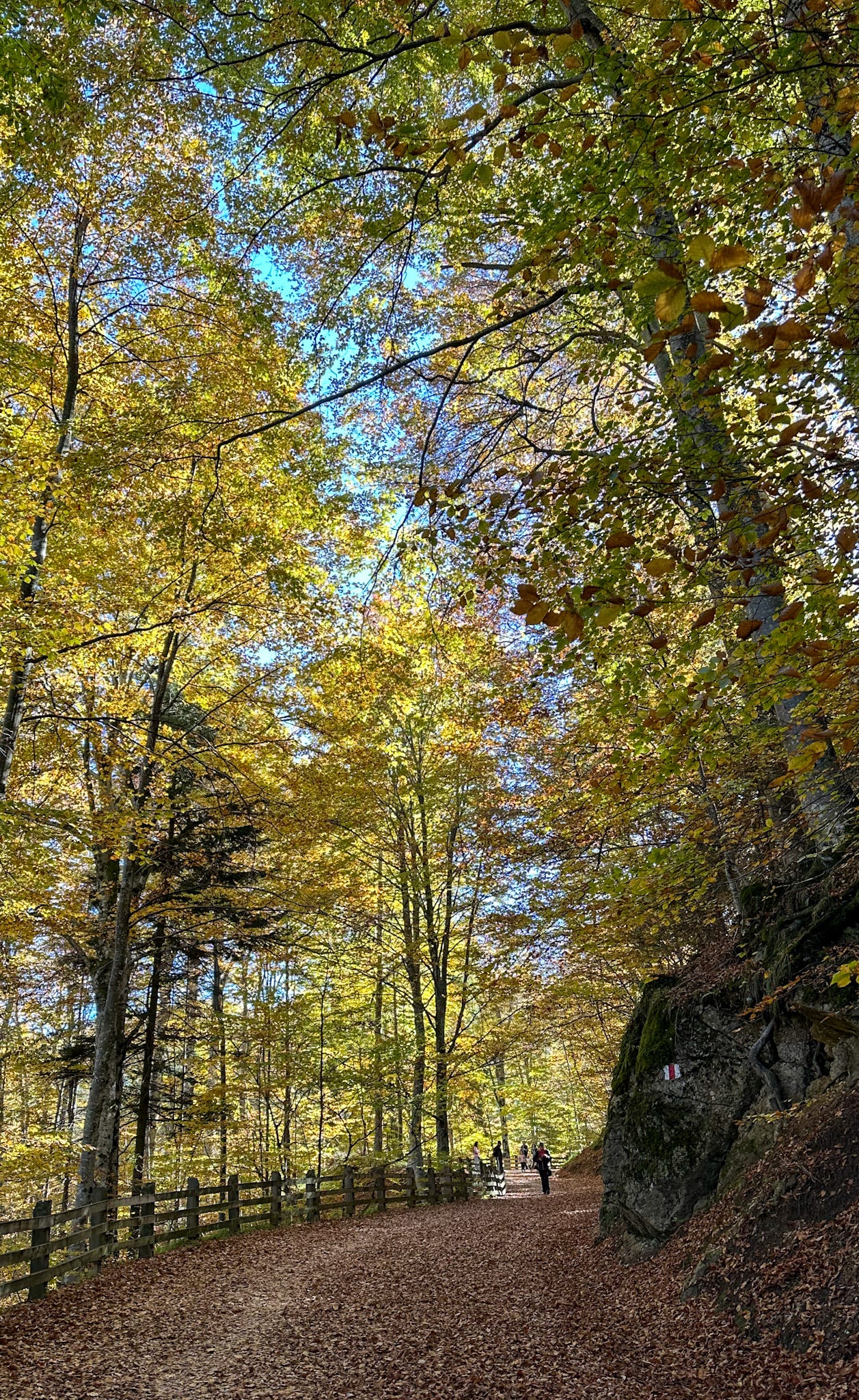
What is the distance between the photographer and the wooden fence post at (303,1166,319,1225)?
43.8ft

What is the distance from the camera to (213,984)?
18.0 meters

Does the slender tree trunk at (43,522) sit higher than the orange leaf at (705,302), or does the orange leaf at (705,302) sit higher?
the slender tree trunk at (43,522)

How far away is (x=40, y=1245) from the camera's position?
7379mm

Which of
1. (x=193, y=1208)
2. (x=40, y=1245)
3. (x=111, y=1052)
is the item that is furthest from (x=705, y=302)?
(x=193, y=1208)

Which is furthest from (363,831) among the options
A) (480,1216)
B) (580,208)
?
(580,208)

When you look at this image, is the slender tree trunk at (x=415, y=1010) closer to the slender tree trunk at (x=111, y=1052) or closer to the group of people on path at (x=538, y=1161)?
the group of people on path at (x=538, y=1161)

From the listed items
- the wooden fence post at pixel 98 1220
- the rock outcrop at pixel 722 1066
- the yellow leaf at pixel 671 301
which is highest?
the yellow leaf at pixel 671 301

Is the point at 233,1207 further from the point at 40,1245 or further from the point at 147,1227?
the point at 40,1245

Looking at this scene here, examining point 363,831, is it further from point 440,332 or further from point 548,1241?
point 440,332

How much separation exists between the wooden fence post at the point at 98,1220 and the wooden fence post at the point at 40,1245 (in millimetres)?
944

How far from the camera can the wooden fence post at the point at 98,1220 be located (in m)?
8.49

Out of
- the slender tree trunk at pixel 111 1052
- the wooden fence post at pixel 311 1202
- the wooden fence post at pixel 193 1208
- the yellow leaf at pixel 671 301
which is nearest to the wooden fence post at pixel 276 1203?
the wooden fence post at pixel 311 1202

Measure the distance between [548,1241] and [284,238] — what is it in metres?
12.2

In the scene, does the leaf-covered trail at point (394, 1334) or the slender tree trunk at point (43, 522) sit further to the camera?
the slender tree trunk at point (43, 522)
